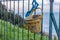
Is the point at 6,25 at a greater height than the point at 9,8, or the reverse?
the point at 9,8

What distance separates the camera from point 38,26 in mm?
3666

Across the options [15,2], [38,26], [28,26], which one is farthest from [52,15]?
[15,2]

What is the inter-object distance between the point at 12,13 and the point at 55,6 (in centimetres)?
190

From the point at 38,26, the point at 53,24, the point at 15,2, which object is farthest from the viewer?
the point at 15,2

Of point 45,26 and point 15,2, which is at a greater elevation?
point 15,2

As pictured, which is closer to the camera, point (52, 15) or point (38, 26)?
point (52, 15)

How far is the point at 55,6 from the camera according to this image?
3.44m

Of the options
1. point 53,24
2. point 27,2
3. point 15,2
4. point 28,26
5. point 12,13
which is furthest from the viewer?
point 12,13

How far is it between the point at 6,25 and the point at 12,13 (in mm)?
314

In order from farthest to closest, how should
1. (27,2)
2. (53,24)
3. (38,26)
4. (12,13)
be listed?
(12,13), (27,2), (38,26), (53,24)

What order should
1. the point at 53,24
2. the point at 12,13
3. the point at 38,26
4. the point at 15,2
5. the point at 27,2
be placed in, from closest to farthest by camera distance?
the point at 53,24 < the point at 38,26 < the point at 27,2 < the point at 15,2 < the point at 12,13

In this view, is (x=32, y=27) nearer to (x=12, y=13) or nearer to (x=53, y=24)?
(x=53, y=24)

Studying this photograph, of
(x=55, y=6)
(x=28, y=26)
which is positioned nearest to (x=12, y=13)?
(x=28, y=26)

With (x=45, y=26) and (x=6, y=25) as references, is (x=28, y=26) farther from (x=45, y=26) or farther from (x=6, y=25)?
(x=6, y=25)
